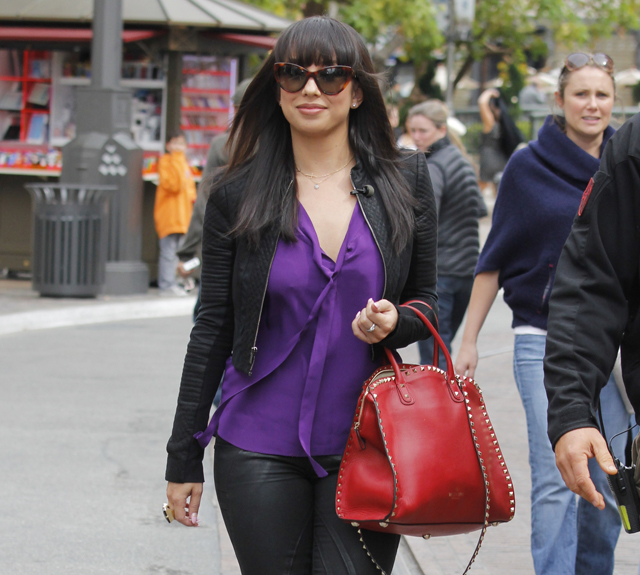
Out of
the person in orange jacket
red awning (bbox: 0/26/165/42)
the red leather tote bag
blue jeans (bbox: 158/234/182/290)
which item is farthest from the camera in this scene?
red awning (bbox: 0/26/165/42)

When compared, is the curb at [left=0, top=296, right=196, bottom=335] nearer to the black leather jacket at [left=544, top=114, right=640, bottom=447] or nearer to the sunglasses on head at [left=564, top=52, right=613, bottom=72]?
the sunglasses on head at [left=564, top=52, right=613, bottom=72]

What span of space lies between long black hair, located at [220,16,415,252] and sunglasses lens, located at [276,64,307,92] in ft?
0.06

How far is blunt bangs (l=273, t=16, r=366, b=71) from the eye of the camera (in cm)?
275

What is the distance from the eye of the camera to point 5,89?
1416 cm

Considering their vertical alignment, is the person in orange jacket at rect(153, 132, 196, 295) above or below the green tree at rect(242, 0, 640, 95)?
below

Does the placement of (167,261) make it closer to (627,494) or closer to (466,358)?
(466,358)

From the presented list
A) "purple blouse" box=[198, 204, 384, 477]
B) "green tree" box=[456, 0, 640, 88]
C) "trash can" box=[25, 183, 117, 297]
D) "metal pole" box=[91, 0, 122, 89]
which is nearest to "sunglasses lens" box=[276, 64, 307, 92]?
"purple blouse" box=[198, 204, 384, 477]

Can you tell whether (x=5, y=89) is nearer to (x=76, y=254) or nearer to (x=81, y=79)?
(x=81, y=79)

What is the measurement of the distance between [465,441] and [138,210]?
1049 cm

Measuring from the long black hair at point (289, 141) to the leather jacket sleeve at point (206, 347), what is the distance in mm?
68

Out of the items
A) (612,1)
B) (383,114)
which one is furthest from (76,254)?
(612,1)

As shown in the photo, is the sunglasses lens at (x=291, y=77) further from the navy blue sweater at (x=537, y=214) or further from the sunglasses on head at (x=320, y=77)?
the navy blue sweater at (x=537, y=214)

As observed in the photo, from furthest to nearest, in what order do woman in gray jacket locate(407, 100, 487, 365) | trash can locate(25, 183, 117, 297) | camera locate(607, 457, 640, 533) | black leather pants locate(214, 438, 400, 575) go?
trash can locate(25, 183, 117, 297), woman in gray jacket locate(407, 100, 487, 365), black leather pants locate(214, 438, 400, 575), camera locate(607, 457, 640, 533)

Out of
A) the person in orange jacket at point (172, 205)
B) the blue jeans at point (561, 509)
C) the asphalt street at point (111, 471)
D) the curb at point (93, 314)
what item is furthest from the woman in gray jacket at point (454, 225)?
the person in orange jacket at point (172, 205)
